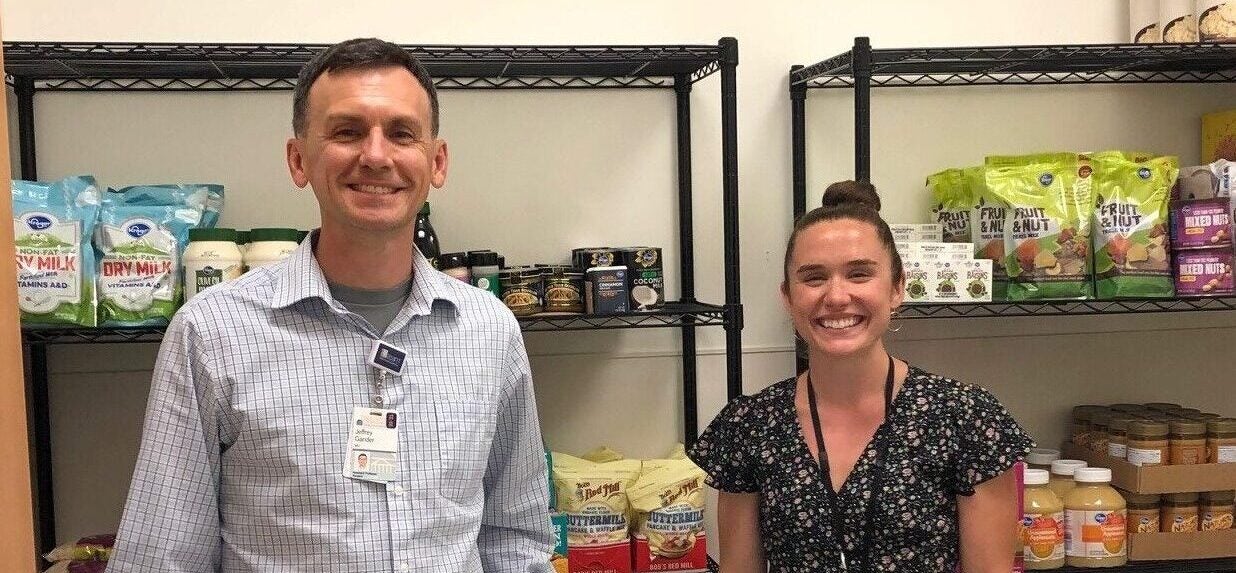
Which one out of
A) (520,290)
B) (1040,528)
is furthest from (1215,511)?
(520,290)

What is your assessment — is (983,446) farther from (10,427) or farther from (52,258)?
(52,258)

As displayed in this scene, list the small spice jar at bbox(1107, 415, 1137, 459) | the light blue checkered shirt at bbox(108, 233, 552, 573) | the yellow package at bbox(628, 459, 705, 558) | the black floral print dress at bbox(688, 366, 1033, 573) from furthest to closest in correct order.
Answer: the small spice jar at bbox(1107, 415, 1137, 459)
the yellow package at bbox(628, 459, 705, 558)
the black floral print dress at bbox(688, 366, 1033, 573)
the light blue checkered shirt at bbox(108, 233, 552, 573)

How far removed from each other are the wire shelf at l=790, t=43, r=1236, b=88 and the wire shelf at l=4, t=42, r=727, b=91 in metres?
0.38

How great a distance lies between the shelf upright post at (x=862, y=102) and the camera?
2.54m

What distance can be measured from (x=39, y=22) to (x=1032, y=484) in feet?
8.57

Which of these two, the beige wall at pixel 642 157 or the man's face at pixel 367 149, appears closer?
the man's face at pixel 367 149

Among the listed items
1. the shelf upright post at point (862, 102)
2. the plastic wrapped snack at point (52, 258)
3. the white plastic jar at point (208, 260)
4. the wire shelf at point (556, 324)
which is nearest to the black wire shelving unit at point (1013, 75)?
the shelf upright post at point (862, 102)

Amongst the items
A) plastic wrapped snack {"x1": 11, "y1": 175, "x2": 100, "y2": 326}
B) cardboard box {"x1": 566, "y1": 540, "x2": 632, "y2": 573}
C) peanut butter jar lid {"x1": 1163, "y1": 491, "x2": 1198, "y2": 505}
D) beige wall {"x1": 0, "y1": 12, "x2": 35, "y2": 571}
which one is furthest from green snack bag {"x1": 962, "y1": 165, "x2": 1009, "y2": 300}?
beige wall {"x1": 0, "y1": 12, "x2": 35, "y2": 571}

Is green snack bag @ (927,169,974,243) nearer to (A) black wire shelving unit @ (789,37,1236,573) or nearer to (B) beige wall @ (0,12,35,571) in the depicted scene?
(A) black wire shelving unit @ (789,37,1236,573)

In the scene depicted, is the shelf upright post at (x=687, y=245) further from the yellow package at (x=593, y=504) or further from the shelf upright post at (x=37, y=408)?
the shelf upright post at (x=37, y=408)

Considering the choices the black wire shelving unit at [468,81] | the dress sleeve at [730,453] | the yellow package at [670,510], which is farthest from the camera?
the yellow package at [670,510]

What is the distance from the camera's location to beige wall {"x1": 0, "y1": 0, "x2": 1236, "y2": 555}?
269 cm

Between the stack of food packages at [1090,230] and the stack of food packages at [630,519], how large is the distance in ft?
3.03

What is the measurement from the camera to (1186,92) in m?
3.12
